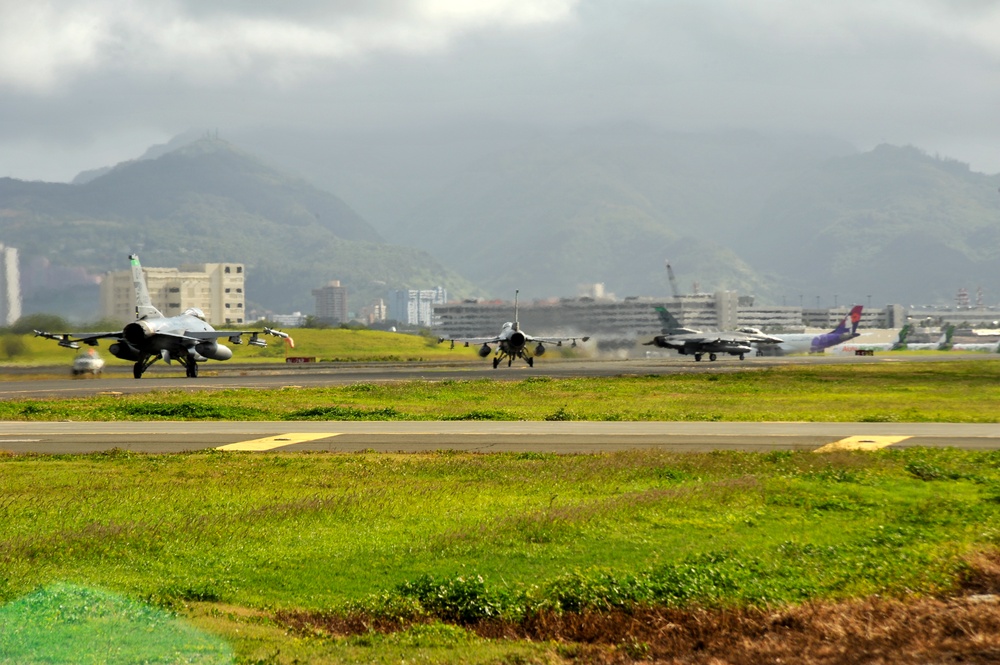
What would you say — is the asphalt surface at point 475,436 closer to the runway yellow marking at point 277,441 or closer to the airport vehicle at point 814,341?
the runway yellow marking at point 277,441

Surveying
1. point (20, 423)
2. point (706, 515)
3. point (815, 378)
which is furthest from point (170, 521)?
point (815, 378)

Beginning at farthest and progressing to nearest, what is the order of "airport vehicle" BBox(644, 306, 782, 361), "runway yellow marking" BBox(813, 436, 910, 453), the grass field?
"airport vehicle" BBox(644, 306, 782, 361)
"runway yellow marking" BBox(813, 436, 910, 453)
the grass field

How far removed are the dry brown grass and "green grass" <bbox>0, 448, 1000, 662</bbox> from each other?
404 millimetres

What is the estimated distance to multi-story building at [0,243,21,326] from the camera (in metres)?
112

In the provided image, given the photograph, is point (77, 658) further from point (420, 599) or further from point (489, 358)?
point (489, 358)

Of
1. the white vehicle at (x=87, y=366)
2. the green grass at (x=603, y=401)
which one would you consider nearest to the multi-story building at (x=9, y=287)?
the white vehicle at (x=87, y=366)

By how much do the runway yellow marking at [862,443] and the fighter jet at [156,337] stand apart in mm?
48318

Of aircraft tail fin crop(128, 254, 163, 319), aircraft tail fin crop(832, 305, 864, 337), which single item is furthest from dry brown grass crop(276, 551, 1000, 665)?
aircraft tail fin crop(832, 305, 864, 337)

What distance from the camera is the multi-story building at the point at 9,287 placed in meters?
112

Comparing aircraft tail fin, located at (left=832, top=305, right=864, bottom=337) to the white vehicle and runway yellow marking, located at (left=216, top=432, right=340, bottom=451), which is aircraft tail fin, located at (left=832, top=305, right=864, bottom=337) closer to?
the white vehicle

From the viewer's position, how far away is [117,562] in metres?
15.8

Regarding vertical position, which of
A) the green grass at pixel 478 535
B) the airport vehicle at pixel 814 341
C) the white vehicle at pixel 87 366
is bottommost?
the airport vehicle at pixel 814 341

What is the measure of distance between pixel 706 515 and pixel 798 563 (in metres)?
3.91

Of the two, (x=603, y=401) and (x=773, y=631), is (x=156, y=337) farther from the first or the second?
(x=773, y=631)
